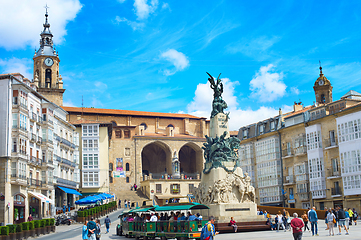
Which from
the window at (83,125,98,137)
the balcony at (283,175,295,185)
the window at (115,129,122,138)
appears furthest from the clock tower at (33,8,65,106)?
the balcony at (283,175,295,185)

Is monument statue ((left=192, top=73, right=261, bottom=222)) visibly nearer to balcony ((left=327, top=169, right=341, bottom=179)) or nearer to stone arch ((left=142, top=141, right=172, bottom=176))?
balcony ((left=327, top=169, right=341, bottom=179))

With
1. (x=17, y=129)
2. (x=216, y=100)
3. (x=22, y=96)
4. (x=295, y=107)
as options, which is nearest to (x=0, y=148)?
(x=17, y=129)

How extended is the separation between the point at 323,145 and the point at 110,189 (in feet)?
116

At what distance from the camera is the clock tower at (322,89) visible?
6762 cm

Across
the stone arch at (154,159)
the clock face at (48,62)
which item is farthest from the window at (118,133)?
the clock face at (48,62)

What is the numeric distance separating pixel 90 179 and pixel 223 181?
122 ft

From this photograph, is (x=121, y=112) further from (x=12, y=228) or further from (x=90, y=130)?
(x=12, y=228)

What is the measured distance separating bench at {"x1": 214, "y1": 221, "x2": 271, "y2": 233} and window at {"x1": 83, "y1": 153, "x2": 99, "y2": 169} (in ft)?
126

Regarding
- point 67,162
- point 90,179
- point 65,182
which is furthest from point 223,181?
point 90,179

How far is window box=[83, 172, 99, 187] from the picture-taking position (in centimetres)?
5834

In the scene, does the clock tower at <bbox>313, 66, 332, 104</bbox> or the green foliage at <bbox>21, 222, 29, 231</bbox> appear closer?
the green foliage at <bbox>21, 222, 29, 231</bbox>

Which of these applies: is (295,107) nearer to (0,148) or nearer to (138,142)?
(138,142)

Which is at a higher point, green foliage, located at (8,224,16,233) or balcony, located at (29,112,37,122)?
balcony, located at (29,112,37,122)

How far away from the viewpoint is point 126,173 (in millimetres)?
68875
